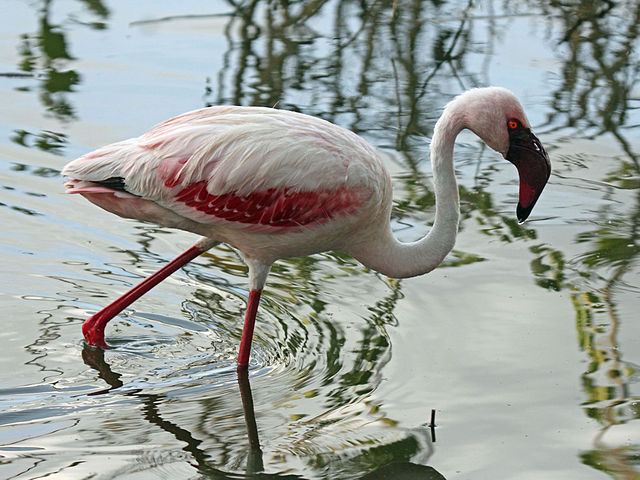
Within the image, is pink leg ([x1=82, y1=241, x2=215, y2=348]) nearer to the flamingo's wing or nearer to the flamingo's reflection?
the flamingo's reflection

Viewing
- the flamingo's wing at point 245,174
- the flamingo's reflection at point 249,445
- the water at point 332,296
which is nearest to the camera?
the flamingo's reflection at point 249,445

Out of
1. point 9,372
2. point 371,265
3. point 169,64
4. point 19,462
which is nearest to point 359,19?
point 169,64

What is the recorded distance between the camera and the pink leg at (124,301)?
5.64m

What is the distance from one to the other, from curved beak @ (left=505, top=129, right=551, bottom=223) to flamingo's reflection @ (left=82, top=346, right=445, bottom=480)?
5.35 ft

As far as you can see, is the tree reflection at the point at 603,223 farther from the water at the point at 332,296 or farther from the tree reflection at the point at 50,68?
the tree reflection at the point at 50,68

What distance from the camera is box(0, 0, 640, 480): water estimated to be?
4.79m

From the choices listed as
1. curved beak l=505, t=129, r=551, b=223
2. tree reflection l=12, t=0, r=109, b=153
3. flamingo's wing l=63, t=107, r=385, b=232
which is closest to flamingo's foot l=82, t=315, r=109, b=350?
flamingo's wing l=63, t=107, r=385, b=232

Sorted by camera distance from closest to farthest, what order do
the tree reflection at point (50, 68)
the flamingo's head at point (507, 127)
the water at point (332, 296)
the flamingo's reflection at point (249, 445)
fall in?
the flamingo's reflection at point (249, 445) < the water at point (332, 296) < the flamingo's head at point (507, 127) < the tree reflection at point (50, 68)

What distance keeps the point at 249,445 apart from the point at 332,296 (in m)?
1.56

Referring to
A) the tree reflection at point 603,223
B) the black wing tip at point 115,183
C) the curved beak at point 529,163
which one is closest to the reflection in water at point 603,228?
the tree reflection at point 603,223

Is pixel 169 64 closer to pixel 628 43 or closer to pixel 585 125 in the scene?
pixel 585 125

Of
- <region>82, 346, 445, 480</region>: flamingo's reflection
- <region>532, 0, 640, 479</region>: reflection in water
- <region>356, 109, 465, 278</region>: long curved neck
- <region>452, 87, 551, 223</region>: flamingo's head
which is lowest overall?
<region>82, 346, 445, 480</region>: flamingo's reflection

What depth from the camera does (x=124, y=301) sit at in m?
5.75

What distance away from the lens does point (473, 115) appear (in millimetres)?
5273
